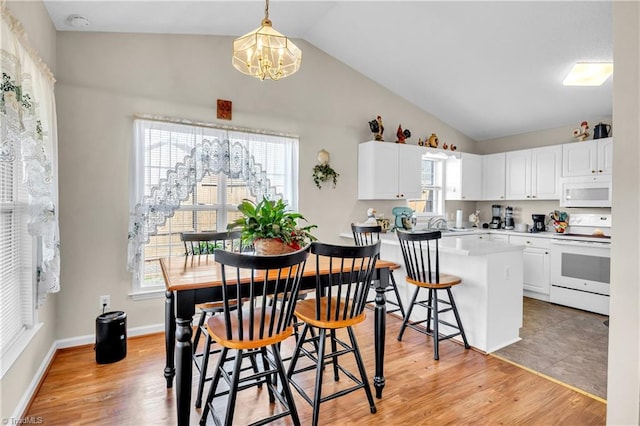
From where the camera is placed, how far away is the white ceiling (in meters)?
2.93

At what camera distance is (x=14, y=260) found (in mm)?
2125

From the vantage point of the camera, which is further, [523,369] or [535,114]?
[535,114]

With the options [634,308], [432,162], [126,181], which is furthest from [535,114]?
[126,181]

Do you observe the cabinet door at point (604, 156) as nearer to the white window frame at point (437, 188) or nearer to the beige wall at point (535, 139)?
the beige wall at point (535, 139)

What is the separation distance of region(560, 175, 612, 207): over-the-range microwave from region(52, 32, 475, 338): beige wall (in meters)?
3.48

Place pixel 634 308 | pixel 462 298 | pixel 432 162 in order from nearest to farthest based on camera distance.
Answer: pixel 634 308 → pixel 462 298 → pixel 432 162

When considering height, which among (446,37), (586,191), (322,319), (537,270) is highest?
(446,37)

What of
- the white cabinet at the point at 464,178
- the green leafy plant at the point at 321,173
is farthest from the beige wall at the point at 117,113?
the white cabinet at the point at 464,178

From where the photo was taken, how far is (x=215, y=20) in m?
3.26

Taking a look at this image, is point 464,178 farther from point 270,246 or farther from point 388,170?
point 270,246

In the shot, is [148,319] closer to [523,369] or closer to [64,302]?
[64,302]

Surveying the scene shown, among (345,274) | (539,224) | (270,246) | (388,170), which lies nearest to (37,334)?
(270,246)

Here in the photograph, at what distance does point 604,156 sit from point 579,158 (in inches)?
10.6

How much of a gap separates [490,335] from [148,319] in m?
3.14
